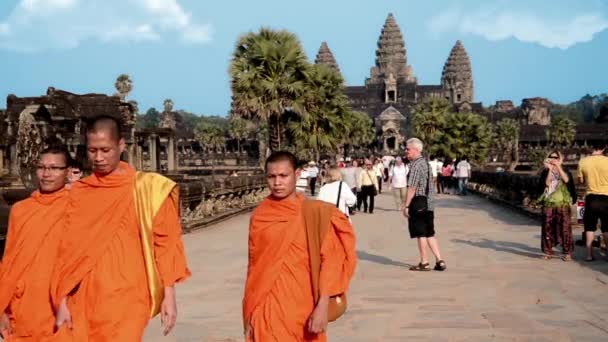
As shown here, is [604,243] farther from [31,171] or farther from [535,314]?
[31,171]

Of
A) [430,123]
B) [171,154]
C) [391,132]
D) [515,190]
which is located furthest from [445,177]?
[391,132]

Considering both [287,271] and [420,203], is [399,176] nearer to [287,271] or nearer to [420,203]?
[420,203]

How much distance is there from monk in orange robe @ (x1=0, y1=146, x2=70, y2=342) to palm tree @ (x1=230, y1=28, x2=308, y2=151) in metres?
23.3

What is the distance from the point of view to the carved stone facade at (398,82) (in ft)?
423

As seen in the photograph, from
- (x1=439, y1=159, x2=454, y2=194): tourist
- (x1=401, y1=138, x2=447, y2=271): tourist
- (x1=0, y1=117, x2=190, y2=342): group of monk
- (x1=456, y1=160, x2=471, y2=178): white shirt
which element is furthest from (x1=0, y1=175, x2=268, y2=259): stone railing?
(x1=0, y1=117, x2=190, y2=342): group of monk

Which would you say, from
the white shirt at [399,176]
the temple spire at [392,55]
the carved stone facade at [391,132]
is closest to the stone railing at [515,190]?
the white shirt at [399,176]

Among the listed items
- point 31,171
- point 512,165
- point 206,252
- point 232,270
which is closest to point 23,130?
point 31,171

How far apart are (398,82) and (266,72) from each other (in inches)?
4113

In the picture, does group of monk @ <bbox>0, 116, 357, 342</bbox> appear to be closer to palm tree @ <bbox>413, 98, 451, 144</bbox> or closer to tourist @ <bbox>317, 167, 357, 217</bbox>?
tourist @ <bbox>317, 167, 357, 217</bbox>

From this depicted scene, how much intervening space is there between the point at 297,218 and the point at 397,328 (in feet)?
8.47

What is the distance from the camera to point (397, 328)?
6.82m

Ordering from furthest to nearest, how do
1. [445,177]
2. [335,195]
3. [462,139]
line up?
[462,139]
[445,177]
[335,195]

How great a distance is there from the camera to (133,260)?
4.35 meters

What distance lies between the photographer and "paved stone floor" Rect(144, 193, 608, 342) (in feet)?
22.1
